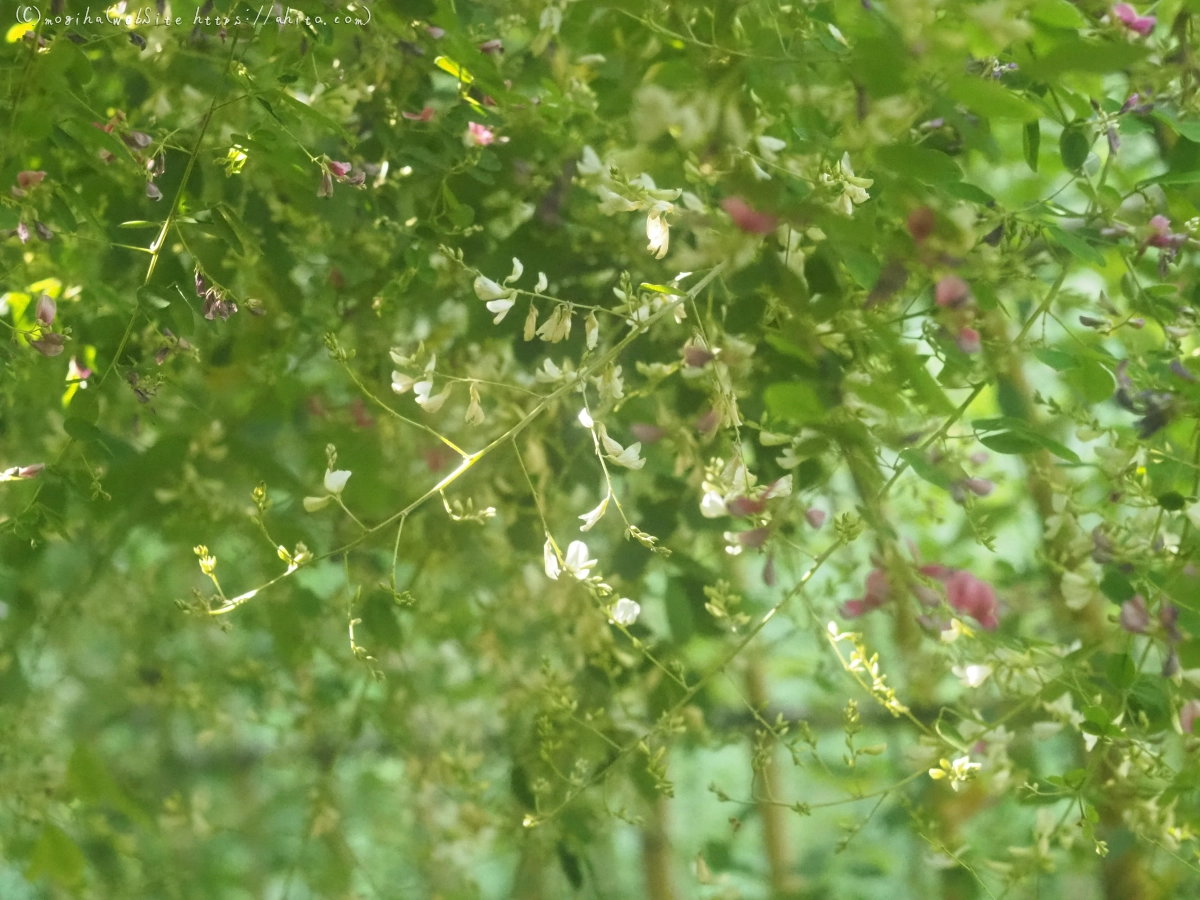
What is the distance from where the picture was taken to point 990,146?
1.43 ft

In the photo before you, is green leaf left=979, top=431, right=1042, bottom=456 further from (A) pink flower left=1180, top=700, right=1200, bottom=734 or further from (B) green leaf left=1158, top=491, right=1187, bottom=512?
(A) pink flower left=1180, top=700, right=1200, bottom=734

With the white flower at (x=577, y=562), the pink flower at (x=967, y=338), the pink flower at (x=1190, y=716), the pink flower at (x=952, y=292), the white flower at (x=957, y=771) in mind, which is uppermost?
the pink flower at (x=952, y=292)

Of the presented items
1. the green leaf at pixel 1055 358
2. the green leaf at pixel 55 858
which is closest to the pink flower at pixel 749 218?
the green leaf at pixel 1055 358

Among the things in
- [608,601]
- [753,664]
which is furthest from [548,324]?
[753,664]

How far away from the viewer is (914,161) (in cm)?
39

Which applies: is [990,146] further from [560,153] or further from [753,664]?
[753,664]

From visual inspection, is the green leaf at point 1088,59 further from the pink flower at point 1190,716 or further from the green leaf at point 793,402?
the pink flower at point 1190,716

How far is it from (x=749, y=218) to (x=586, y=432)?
1.06ft

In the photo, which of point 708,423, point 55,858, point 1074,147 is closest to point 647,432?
point 708,423

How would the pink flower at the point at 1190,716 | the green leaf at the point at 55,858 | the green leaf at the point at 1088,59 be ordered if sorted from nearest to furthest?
1. the green leaf at the point at 1088,59
2. the pink flower at the point at 1190,716
3. the green leaf at the point at 55,858

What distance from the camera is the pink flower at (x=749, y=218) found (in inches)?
14.9

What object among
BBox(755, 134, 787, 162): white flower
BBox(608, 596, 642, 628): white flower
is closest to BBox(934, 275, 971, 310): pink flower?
BBox(755, 134, 787, 162): white flower

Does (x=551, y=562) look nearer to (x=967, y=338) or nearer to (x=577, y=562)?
(x=577, y=562)

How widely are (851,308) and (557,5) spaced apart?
0.81 ft
